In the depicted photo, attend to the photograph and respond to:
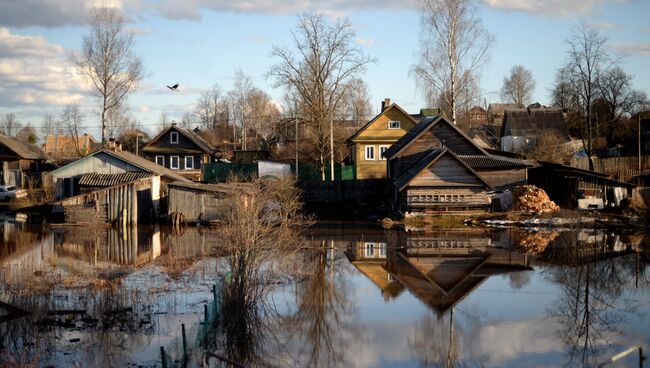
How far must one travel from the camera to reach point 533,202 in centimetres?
3503

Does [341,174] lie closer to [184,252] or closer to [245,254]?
[184,252]

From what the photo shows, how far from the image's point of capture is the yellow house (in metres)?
53.7

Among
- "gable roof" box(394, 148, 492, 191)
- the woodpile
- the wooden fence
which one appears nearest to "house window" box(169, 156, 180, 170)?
"gable roof" box(394, 148, 492, 191)

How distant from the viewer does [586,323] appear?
1502 centimetres

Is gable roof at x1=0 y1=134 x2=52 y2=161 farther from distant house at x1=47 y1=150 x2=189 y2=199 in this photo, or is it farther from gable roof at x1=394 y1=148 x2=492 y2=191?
gable roof at x1=394 y1=148 x2=492 y2=191

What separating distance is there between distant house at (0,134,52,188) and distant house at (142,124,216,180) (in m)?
8.54

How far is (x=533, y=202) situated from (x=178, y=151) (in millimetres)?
31100

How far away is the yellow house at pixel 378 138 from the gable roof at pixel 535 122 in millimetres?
16269

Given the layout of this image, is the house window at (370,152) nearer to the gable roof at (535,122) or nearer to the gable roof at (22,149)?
the gable roof at (535,122)

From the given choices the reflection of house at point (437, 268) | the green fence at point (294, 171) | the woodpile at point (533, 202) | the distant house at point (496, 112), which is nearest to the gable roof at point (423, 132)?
the woodpile at point (533, 202)

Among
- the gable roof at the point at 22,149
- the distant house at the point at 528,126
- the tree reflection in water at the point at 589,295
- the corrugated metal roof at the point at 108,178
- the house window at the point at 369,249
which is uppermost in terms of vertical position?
the distant house at the point at 528,126

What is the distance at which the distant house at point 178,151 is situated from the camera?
183 feet

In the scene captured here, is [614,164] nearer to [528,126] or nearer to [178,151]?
[528,126]

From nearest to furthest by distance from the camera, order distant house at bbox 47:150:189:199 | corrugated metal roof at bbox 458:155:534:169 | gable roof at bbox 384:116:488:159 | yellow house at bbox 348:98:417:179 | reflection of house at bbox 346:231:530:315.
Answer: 1. reflection of house at bbox 346:231:530:315
2. corrugated metal roof at bbox 458:155:534:169
3. distant house at bbox 47:150:189:199
4. gable roof at bbox 384:116:488:159
5. yellow house at bbox 348:98:417:179
